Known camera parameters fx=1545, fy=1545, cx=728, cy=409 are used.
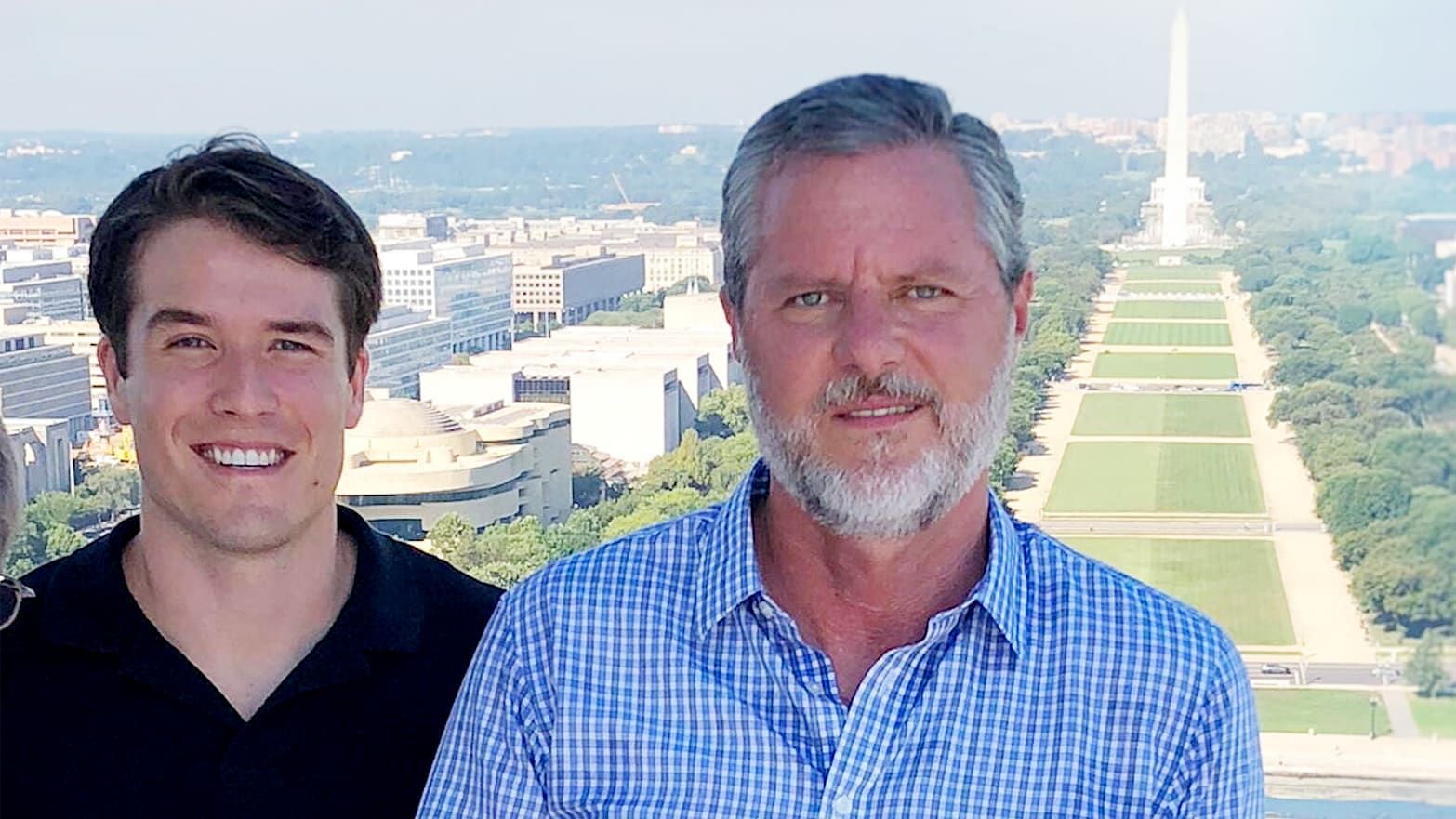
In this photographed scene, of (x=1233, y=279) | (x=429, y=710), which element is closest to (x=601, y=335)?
(x=1233, y=279)

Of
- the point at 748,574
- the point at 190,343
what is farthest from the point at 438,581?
the point at 748,574

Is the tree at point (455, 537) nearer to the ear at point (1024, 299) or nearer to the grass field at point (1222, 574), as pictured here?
the grass field at point (1222, 574)

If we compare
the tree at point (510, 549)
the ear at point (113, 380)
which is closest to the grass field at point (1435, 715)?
the tree at point (510, 549)

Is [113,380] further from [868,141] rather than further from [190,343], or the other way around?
[868,141]

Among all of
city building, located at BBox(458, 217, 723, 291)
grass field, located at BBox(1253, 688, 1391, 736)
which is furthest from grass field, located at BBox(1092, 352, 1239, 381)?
city building, located at BBox(458, 217, 723, 291)

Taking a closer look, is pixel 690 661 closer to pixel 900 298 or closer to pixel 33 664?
pixel 900 298

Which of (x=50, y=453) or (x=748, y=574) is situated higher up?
(x=748, y=574)
